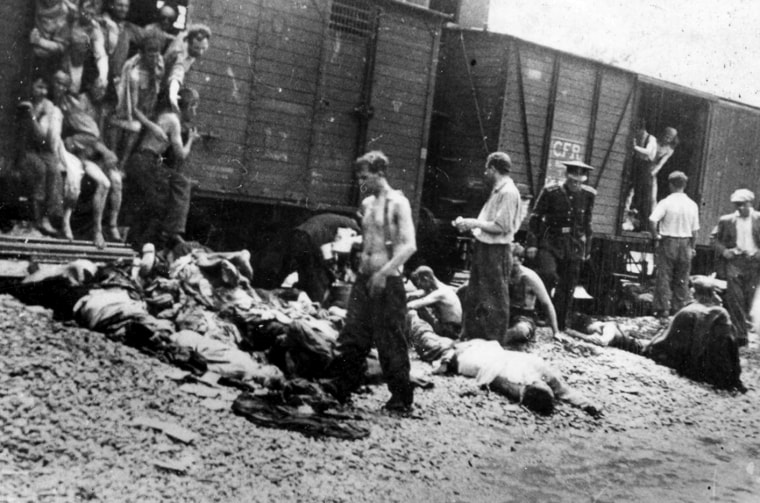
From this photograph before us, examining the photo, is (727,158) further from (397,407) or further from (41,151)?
(41,151)

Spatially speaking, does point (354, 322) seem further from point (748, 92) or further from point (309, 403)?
point (748, 92)

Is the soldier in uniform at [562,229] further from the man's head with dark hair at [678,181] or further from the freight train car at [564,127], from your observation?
the freight train car at [564,127]

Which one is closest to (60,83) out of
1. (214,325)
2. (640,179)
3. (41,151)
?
(41,151)

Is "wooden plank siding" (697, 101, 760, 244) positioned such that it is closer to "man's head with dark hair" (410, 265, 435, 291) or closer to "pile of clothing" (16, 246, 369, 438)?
"man's head with dark hair" (410, 265, 435, 291)

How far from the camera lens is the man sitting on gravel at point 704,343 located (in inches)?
287

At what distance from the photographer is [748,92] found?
1606 centimetres

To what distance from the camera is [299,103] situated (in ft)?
29.5

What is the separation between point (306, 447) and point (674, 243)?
302 inches

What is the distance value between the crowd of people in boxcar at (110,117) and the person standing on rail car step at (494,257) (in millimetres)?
3146

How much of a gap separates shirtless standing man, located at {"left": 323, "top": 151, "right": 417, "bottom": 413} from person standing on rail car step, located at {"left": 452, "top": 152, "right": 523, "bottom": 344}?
198 centimetres

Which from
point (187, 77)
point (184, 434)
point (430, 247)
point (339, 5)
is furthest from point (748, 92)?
point (184, 434)

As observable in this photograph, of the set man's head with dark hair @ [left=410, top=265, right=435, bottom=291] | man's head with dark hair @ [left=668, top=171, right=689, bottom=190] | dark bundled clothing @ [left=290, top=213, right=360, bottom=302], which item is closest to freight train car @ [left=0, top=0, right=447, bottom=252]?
dark bundled clothing @ [left=290, top=213, right=360, bottom=302]

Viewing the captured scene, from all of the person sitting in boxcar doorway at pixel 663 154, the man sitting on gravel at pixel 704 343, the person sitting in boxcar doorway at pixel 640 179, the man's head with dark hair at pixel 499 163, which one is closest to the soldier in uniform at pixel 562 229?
the man sitting on gravel at pixel 704 343

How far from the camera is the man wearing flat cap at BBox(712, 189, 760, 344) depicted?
10.0 meters
